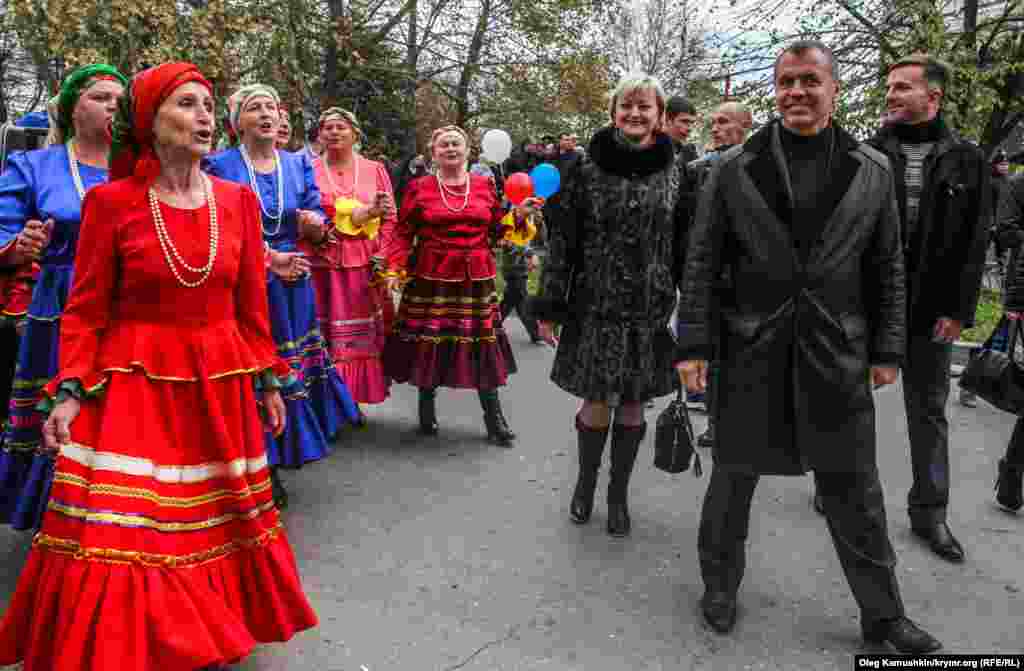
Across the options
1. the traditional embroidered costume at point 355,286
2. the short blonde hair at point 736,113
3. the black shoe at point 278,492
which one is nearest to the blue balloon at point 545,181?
the traditional embroidered costume at point 355,286

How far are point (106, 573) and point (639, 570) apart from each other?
2270 millimetres

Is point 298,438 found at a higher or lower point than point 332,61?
lower

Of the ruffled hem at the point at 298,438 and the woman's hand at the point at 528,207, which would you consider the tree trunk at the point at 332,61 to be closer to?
the woman's hand at the point at 528,207

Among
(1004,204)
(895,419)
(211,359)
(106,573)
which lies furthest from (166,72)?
(895,419)

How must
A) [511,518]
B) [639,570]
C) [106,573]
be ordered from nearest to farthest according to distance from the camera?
[106,573]
[639,570]
[511,518]

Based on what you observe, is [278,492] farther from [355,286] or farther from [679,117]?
[679,117]

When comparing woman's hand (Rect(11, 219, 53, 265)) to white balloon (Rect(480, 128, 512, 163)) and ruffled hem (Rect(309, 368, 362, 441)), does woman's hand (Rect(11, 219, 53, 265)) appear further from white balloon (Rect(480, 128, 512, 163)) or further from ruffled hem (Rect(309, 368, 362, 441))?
white balloon (Rect(480, 128, 512, 163))

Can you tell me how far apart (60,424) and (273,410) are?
0.73m

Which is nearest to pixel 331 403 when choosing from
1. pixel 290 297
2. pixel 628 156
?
pixel 290 297

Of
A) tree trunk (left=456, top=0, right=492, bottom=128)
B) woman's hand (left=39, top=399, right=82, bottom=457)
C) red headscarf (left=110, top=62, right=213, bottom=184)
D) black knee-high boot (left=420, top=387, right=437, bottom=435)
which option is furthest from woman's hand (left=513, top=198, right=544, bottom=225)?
tree trunk (left=456, top=0, right=492, bottom=128)

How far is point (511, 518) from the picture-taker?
14.9 feet

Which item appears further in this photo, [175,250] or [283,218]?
[283,218]

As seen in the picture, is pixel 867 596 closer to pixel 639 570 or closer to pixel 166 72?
pixel 639 570

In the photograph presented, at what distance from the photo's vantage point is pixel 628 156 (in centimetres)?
405
